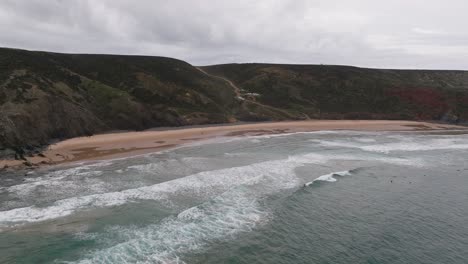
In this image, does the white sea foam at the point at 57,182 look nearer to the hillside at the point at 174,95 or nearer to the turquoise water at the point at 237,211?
the turquoise water at the point at 237,211

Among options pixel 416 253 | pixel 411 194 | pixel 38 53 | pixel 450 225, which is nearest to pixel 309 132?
pixel 411 194

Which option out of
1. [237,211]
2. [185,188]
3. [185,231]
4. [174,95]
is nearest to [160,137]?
[174,95]

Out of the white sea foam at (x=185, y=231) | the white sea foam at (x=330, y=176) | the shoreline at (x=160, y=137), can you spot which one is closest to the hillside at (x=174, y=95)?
the shoreline at (x=160, y=137)

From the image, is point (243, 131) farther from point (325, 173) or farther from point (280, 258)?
point (280, 258)

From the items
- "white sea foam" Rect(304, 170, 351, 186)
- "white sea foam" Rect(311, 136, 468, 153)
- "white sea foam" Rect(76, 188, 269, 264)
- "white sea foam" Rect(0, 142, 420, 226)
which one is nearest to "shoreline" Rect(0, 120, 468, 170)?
"white sea foam" Rect(0, 142, 420, 226)

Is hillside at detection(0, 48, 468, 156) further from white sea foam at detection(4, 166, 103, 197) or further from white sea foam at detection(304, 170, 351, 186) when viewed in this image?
white sea foam at detection(304, 170, 351, 186)

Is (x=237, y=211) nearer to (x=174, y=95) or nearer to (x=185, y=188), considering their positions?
(x=185, y=188)
